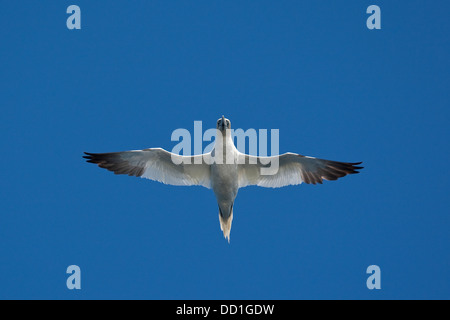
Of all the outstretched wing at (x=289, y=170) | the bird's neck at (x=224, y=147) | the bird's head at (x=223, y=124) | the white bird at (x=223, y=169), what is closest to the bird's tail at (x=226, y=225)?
the white bird at (x=223, y=169)

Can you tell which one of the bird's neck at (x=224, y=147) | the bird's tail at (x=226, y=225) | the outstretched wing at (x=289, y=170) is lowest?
the bird's tail at (x=226, y=225)

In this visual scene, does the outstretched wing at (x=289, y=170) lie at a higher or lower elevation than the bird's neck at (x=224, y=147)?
lower

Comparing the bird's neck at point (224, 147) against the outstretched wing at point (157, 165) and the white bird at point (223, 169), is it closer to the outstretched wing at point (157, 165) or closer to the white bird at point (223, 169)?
the white bird at point (223, 169)

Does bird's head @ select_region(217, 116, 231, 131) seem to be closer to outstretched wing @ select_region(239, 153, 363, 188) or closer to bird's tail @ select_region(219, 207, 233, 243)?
outstretched wing @ select_region(239, 153, 363, 188)

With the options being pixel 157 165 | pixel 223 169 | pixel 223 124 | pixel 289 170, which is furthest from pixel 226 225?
pixel 223 124

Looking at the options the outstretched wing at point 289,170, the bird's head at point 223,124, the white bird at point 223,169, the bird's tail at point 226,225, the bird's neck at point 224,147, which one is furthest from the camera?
the bird's tail at point 226,225

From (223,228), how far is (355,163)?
407cm

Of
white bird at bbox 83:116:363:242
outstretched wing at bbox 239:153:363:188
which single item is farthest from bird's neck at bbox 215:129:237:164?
outstretched wing at bbox 239:153:363:188

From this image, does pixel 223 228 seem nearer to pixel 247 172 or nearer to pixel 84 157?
pixel 247 172

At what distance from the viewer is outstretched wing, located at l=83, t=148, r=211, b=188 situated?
61.9 ft

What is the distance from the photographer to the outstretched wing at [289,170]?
1881cm

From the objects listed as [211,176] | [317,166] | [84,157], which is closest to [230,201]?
[211,176]

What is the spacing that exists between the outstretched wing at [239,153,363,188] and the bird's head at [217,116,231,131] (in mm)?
1056
